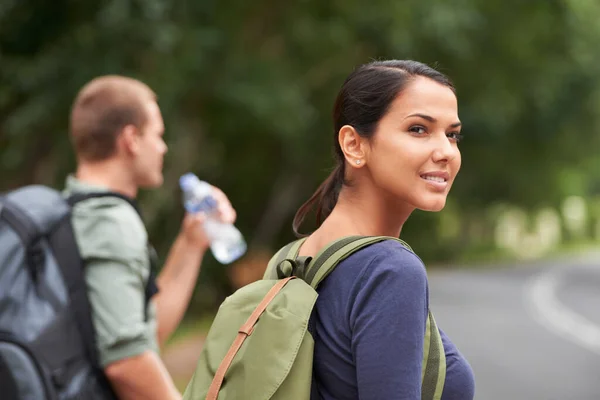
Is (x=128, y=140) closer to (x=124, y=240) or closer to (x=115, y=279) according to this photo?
(x=124, y=240)

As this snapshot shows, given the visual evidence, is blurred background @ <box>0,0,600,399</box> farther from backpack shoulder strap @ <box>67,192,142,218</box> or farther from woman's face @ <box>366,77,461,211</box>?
woman's face @ <box>366,77,461,211</box>

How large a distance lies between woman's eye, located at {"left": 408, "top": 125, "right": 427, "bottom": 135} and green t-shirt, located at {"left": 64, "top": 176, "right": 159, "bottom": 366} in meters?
1.04

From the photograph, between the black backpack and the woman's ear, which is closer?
the woman's ear

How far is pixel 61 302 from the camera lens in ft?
8.50

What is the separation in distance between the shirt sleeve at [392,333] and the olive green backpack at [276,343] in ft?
0.27

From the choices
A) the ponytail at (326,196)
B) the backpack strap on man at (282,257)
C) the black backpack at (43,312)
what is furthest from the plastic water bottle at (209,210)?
the backpack strap on man at (282,257)

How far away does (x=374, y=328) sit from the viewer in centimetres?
174

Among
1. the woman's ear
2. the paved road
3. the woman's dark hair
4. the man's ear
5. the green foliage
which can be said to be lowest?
the paved road

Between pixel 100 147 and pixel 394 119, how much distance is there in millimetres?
1283

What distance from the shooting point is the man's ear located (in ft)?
9.86

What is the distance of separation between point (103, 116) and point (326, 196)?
1.06 meters

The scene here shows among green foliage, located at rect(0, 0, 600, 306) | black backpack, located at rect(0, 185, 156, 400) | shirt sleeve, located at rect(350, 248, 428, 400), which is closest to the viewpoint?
shirt sleeve, located at rect(350, 248, 428, 400)

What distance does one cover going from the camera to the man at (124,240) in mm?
2650

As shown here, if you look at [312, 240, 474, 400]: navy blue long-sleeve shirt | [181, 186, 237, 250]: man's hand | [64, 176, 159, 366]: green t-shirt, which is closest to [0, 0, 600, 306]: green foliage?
[181, 186, 237, 250]: man's hand
